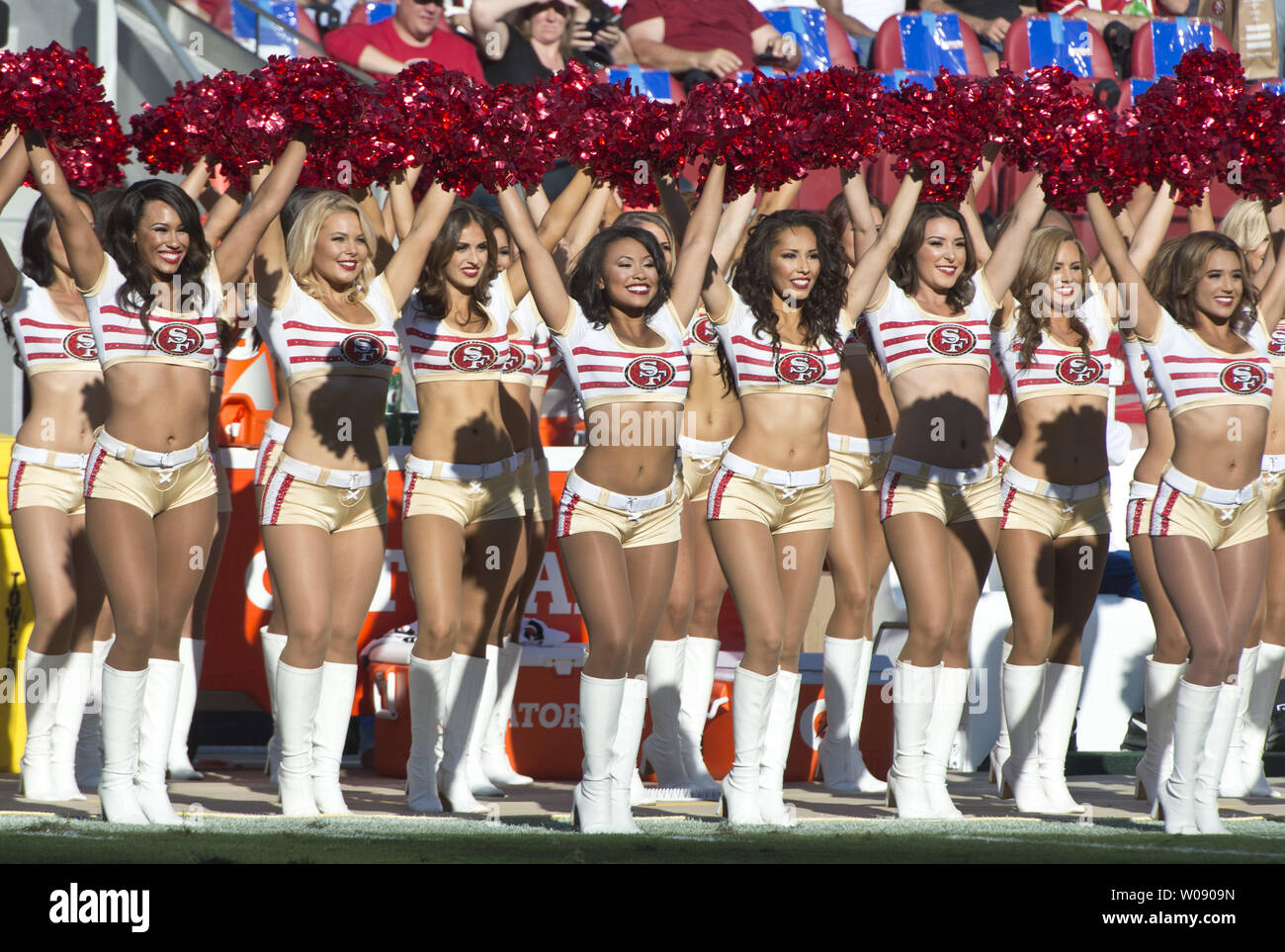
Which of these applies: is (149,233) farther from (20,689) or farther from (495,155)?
(20,689)

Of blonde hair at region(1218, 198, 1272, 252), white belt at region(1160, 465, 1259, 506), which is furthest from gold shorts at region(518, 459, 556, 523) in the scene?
blonde hair at region(1218, 198, 1272, 252)

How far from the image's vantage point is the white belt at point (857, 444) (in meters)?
6.55

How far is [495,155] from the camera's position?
5207 millimetres

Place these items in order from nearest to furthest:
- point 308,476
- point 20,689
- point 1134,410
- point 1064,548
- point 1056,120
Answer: point 308,476 < point 1056,120 < point 1064,548 < point 20,689 < point 1134,410

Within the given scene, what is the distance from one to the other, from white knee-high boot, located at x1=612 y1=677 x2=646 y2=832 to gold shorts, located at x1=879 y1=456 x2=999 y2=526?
119 centimetres

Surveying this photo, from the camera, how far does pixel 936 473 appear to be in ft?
18.6

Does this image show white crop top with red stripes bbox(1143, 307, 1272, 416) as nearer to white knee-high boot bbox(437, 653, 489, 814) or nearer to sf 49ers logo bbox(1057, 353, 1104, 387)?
sf 49ers logo bbox(1057, 353, 1104, 387)

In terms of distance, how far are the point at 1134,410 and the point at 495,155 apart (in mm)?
5238

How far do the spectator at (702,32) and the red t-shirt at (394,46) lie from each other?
166 cm

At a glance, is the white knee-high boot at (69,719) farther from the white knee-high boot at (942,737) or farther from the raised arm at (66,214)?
the white knee-high boot at (942,737)

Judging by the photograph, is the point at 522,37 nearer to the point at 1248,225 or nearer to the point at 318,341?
the point at 1248,225

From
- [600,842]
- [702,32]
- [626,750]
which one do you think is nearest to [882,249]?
[626,750]

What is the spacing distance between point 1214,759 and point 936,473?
134cm

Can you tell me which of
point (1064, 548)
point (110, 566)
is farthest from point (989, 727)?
point (110, 566)
